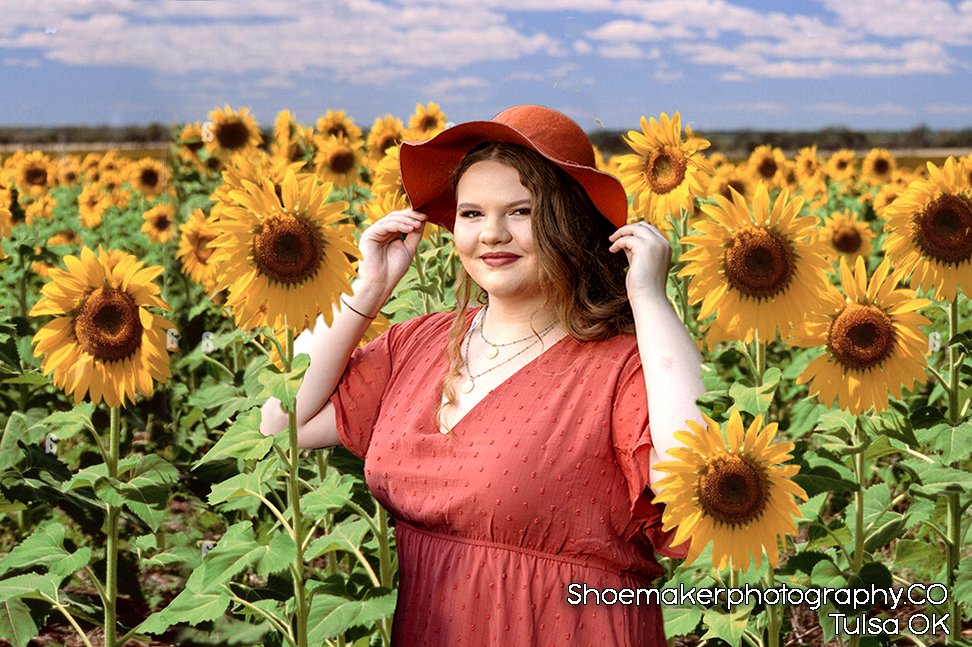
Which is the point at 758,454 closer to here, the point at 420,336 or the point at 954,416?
the point at 420,336

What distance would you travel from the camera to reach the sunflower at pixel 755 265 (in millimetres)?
1926

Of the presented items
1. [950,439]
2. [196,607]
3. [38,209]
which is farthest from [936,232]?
[38,209]

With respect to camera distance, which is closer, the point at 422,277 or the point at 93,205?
the point at 422,277

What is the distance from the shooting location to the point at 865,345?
2.09 metres

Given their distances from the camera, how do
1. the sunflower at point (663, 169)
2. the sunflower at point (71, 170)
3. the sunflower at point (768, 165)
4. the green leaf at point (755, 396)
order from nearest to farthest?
the green leaf at point (755, 396) → the sunflower at point (663, 169) → the sunflower at point (768, 165) → the sunflower at point (71, 170)

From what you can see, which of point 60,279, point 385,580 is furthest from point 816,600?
point 60,279

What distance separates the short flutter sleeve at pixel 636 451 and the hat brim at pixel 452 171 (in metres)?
0.26

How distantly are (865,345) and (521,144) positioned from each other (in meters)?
0.73

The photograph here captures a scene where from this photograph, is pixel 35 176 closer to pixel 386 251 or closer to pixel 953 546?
pixel 386 251

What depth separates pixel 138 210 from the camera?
7.88 m

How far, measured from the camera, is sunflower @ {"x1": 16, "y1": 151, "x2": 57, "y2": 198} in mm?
6410

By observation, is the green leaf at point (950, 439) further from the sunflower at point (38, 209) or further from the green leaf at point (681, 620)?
the sunflower at point (38, 209)

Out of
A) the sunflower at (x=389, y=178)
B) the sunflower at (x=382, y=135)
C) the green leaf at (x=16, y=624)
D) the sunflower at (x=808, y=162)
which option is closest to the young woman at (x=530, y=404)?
the green leaf at (x=16, y=624)

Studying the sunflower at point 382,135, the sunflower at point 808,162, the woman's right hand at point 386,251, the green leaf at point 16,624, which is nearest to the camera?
the woman's right hand at point 386,251
